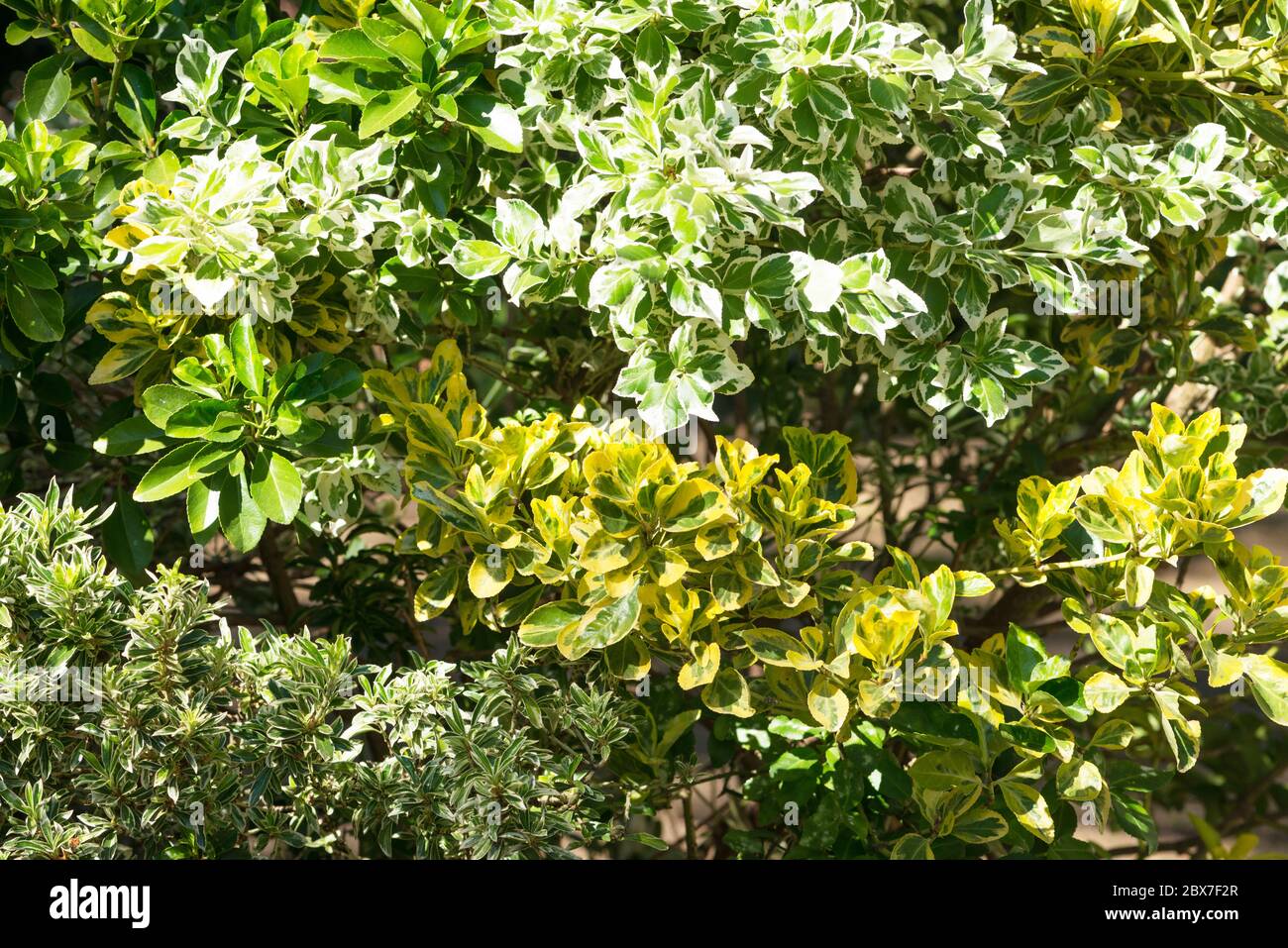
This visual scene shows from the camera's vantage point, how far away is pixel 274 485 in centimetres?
175

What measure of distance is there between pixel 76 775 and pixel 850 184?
62.4 inches

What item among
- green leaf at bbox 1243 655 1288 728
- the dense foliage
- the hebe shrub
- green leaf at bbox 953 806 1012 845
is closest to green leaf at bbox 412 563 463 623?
the dense foliage

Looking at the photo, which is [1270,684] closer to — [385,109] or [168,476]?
[385,109]

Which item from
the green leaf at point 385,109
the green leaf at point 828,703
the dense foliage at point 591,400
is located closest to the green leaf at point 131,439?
the dense foliage at point 591,400

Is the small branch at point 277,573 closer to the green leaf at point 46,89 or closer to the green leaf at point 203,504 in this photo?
the green leaf at point 203,504

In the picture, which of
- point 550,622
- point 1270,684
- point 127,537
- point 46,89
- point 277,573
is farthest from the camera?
point 277,573

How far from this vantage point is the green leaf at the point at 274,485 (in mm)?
1729

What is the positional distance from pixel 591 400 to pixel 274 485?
23.3 inches

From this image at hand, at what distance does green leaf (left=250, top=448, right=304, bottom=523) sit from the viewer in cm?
173

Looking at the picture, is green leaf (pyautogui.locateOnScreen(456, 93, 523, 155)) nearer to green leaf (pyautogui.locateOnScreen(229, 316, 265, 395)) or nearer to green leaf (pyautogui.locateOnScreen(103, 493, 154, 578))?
green leaf (pyautogui.locateOnScreen(229, 316, 265, 395))

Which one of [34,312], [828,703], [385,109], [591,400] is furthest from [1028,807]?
[34,312]

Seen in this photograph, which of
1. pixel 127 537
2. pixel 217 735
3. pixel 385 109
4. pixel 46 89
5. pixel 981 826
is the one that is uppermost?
pixel 46 89
